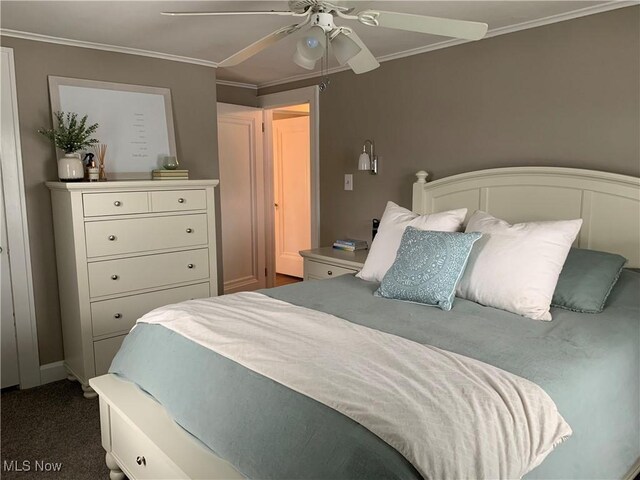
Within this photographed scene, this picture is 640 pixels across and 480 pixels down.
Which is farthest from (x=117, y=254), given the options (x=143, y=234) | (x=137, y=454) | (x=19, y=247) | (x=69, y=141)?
(x=137, y=454)

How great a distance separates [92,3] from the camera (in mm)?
2496

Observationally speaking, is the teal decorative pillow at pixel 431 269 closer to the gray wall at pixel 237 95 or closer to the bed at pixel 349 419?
the bed at pixel 349 419

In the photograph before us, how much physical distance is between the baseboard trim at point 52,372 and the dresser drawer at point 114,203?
1.12 metres

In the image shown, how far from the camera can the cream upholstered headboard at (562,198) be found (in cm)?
255

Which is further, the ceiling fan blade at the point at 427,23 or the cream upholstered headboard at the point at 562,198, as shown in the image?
the cream upholstered headboard at the point at 562,198

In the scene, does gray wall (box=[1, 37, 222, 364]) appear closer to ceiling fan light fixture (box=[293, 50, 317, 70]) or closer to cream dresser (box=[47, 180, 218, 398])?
cream dresser (box=[47, 180, 218, 398])

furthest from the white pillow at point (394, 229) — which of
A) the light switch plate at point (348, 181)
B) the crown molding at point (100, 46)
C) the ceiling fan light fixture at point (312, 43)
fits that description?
the crown molding at point (100, 46)

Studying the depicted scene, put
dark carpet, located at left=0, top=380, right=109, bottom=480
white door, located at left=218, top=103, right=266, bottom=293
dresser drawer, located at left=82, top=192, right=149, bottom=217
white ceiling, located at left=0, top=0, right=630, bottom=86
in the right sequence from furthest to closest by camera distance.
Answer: white door, located at left=218, top=103, right=266, bottom=293
dresser drawer, located at left=82, top=192, right=149, bottom=217
white ceiling, located at left=0, top=0, right=630, bottom=86
dark carpet, located at left=0, top=380, right=109, bottom=480

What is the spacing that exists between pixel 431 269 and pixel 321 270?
1495 millimetres

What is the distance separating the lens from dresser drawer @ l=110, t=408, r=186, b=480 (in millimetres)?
1674

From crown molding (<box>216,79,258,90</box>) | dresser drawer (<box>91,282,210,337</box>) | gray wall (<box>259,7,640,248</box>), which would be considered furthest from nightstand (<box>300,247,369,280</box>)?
crown molding (<box>216,79,258,90</box>)

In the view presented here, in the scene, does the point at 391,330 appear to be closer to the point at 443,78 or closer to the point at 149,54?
the point at 443,78

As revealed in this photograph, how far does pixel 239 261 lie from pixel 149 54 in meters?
2.13

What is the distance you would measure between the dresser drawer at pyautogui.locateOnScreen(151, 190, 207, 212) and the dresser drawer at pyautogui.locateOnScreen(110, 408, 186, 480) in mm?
1509
